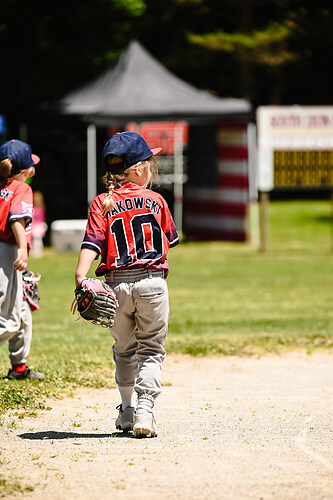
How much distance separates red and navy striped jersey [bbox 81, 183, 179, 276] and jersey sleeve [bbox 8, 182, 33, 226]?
1.26m

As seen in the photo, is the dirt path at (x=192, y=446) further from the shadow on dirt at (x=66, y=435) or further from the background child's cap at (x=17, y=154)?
the background child's cap at (x=17, y=154)

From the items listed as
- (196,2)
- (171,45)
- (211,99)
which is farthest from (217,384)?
(171,45)

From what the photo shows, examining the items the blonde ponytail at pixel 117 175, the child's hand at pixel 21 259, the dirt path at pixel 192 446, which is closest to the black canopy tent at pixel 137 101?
the dirt path at pixel 192 446

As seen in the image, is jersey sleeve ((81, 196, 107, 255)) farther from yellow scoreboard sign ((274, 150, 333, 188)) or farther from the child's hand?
yellow scoreboard sign ((274, 150, 333, 188))

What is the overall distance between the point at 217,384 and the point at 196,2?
27738 mm

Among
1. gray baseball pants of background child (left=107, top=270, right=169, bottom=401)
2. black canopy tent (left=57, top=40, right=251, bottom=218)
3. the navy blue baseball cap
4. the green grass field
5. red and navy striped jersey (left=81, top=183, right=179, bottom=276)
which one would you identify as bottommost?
the green grass field

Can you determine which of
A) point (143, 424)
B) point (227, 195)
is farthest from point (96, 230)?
point (227, 195)

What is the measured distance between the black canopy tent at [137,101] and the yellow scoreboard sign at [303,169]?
1290 mm

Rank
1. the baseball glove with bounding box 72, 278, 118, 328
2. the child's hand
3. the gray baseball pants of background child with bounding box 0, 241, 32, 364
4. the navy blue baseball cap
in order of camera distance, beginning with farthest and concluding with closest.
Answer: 1. the gray baseball pants of background child with bounding box 0, 241, 32, 364
2. the child's hand
3. the navy blue baseball cap
4. the baseball glove with bounding box 72, 278, 118, 328

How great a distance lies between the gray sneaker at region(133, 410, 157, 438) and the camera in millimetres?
5438

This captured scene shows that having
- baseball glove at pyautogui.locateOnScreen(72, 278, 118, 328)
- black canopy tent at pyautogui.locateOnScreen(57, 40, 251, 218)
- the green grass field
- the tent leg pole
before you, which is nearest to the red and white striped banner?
the green grass field

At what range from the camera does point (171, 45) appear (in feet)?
127

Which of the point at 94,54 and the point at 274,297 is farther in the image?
the point at 94,54

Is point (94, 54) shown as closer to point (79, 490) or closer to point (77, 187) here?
point (77, 187)
